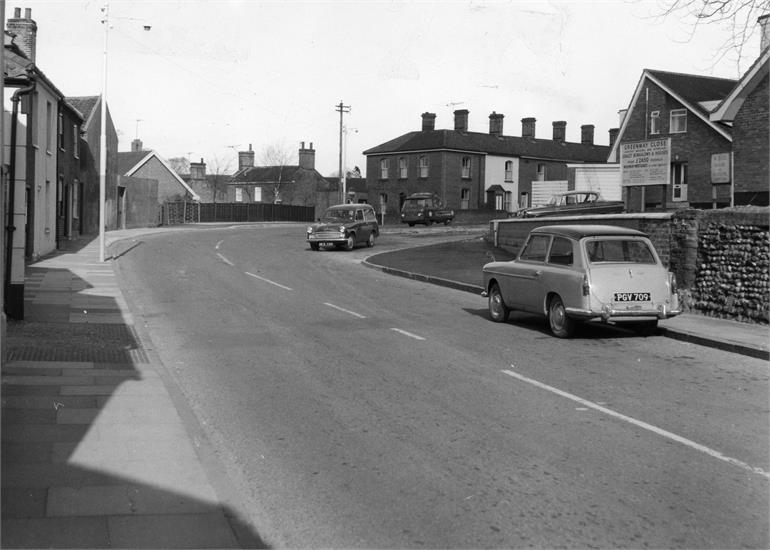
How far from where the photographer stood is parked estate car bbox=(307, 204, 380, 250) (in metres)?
35.0

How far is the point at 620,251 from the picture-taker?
13.3 m

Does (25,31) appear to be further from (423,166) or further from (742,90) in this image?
(423,166)

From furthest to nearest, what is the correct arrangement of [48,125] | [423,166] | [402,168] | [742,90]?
[402,168] → [423,166] → [48,125] → [742,90]

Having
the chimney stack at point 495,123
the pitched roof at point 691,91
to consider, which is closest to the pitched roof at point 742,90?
the pitched roof at point 691,91

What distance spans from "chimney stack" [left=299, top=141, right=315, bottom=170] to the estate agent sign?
224ft

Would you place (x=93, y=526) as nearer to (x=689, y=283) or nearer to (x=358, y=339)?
(x=358, y=339)

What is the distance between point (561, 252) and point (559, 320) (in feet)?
3.70

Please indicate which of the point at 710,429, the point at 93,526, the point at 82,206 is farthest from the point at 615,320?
the point at 82,206

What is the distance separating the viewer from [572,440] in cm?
717

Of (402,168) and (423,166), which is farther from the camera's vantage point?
(402,168)

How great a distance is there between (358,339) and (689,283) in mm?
7261

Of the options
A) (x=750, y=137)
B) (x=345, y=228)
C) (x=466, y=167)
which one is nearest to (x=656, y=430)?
(x=750, y=137)

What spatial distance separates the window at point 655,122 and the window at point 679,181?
2376mm

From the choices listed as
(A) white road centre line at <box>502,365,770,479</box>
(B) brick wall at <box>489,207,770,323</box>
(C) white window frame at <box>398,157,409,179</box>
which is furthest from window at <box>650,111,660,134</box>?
(A) white road centre line at <box>502,365,770,479</box>
